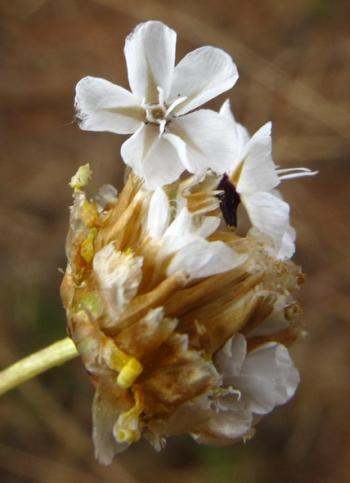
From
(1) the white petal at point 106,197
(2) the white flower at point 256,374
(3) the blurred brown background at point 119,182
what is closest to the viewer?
(2) the white flower at point 256,374

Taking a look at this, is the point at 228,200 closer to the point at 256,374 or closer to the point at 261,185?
the point at 261,185

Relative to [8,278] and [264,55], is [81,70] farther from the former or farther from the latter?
[8,278]

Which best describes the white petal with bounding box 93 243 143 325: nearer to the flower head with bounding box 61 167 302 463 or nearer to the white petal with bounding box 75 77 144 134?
the flower head with bounding box 61 167 302 463

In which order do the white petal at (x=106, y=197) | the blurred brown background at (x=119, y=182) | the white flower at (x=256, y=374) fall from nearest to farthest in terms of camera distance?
the white flower at (x=256, y=374), the white petal at (x=106, y=197), the blurred brown background at (x=119, y=182)

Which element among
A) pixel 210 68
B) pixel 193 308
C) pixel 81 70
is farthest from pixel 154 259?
pixel 81 70

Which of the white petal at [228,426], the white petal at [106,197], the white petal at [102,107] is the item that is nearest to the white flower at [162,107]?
the white petal at [102,107]

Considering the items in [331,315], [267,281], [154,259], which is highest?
[154,259]

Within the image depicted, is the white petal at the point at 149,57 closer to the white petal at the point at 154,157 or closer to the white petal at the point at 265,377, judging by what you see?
the white petal at the point at 154,157
